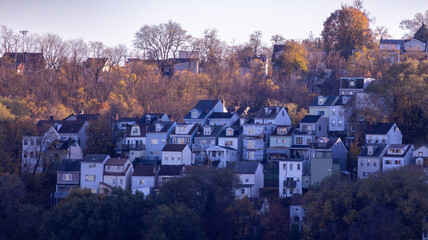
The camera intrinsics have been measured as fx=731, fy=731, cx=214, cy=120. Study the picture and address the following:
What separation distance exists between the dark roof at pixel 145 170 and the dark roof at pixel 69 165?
14.6 ft

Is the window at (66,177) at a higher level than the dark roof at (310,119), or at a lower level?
lower

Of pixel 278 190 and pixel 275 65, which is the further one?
pixel 275 65

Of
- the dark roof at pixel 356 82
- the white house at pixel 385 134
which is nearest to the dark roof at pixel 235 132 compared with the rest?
the white house at pixel 385 134

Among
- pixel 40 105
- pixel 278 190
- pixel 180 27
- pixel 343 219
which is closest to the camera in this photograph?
pixel 343 219

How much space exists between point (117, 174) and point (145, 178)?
7.28ft

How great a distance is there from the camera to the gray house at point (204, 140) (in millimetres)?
57312

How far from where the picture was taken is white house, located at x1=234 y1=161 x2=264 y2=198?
164 ft

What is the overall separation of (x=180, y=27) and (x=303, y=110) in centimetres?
2410

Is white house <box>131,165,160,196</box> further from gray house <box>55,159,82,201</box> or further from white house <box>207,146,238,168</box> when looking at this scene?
white house <box>207,146,238,168</box>

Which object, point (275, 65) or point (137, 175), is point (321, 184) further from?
point (275, 65)

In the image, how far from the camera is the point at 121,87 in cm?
7288

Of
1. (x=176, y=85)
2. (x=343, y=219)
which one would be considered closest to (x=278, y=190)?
(x=343, y=219)

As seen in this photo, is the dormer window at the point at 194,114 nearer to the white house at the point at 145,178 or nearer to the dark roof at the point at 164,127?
the dark roof at the point at 164,127

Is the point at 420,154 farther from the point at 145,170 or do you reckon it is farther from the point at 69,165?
the point at 69,165
